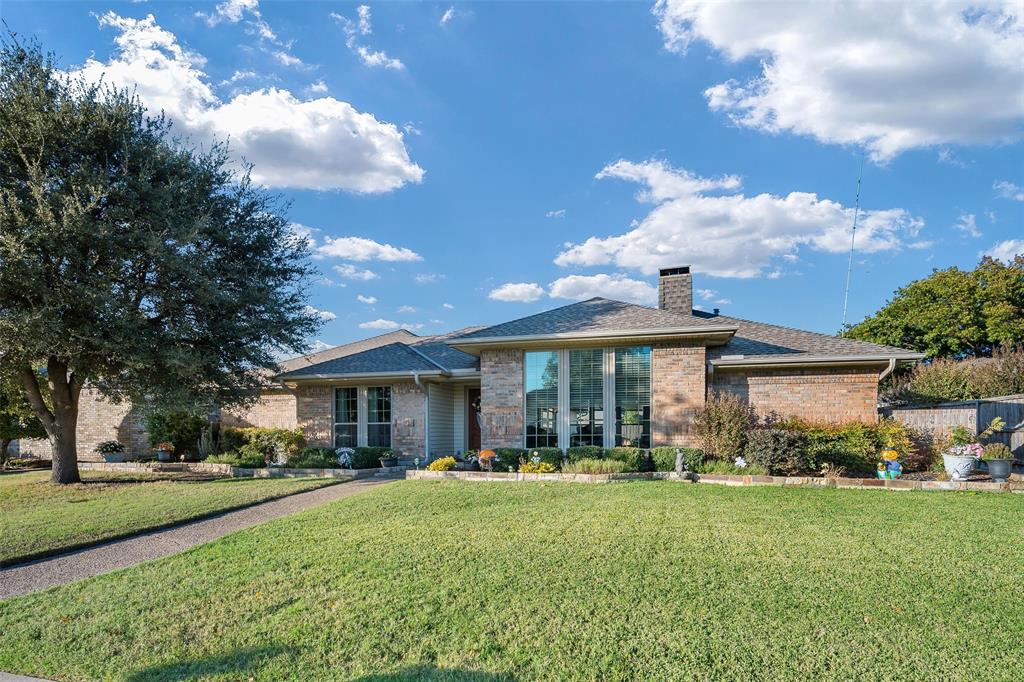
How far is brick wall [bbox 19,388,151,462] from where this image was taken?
770 inches

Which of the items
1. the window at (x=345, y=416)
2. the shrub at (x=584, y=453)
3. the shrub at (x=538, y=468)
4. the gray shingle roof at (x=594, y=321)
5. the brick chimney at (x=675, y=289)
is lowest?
the shrub at (x=538, y=468)

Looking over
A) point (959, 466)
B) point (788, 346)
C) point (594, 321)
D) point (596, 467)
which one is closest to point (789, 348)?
point (788, 346)

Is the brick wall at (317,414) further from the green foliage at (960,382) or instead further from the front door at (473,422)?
the green foliage at (960,382)

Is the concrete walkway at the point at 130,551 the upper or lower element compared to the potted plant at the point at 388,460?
upper

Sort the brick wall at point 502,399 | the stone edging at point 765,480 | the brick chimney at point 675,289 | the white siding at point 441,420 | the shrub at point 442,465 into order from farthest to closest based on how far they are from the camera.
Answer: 1. the brick chimney at point 675,289
2. the white siding at point 441,420
3. the brick wall at point 502,399
4. the shrub at point 442,465
5. the stone edging at point 765,480

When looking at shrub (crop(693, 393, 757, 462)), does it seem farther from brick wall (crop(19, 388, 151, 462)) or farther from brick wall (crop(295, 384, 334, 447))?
brick wall (crop(19, 388, 151, 462))

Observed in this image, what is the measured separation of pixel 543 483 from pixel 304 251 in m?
9.66

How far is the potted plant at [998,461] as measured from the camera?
1135 cm

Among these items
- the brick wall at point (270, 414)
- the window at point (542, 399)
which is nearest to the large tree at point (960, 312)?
the window at point (542, 399)

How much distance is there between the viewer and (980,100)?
1248 centimetres

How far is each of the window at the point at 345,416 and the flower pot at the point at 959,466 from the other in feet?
48.1

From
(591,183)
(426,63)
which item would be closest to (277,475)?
(426,63)

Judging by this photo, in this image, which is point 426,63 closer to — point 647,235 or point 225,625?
point 647,235

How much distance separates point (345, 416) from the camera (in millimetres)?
17516
